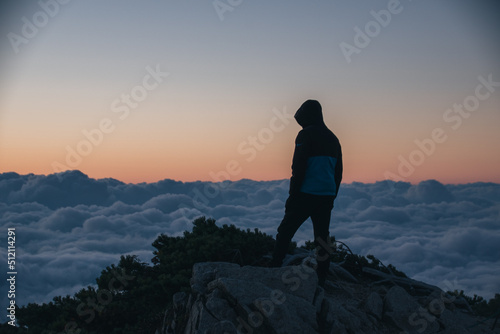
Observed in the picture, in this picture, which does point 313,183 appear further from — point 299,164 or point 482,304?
point 482,304

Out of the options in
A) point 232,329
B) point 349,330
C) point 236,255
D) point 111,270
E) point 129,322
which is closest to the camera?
point 232,329

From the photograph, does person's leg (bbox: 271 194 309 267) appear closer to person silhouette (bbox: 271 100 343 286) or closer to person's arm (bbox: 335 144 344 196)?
person silhouette (bbox: 271 100 343 286)

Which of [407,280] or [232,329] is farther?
[407,280]

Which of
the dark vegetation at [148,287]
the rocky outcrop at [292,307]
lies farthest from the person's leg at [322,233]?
the dark vegetation at [148,287]

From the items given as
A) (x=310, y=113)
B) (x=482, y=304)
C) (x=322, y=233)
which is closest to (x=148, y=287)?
(x=322, y=233)

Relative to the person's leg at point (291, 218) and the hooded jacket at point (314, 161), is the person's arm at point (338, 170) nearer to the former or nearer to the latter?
the hooded jacket at point (314, 161)

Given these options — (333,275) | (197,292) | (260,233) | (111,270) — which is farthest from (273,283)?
(111,270)

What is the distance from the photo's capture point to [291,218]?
27.8ft

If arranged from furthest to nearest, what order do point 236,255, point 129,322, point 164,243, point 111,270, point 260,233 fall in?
point 164,243 < point 260,233 < point 111,270 < point 236,255 < point 129,322

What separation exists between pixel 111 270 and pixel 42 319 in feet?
6.37

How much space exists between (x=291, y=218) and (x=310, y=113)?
2.24 m

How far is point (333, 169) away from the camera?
8.70 m

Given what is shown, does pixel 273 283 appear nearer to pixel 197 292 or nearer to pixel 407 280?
pixel 197 292

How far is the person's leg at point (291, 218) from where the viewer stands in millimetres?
8406
